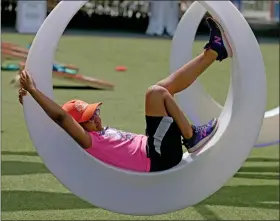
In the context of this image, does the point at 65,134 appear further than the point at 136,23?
No

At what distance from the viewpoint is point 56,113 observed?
3.92m

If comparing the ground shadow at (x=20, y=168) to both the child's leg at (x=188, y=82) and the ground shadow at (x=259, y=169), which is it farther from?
the child's leg at (x=188, y=82)

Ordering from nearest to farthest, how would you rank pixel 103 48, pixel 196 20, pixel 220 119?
pixel 220 119 < pixel 196 20 < pixel 103 48

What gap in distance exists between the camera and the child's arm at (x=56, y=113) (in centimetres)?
388

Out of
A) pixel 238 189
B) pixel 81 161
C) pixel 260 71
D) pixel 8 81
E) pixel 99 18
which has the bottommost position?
pixel 99 18

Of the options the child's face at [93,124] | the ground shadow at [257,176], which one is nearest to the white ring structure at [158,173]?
the child's face at [93,124]

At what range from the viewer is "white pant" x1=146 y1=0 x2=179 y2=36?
21.7m

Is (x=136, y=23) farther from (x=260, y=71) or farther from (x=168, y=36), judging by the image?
(x=260, y=71)

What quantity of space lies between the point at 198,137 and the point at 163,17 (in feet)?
59.1

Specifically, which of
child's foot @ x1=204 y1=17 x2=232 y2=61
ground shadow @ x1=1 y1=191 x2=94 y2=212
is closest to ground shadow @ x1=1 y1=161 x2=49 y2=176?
ground shadow @ x1=1 y1=191 x2=94 y2=212

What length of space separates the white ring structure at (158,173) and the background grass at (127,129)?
5.14 ft

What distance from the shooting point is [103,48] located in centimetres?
1783

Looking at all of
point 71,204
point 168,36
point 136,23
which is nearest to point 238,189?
point 71,204

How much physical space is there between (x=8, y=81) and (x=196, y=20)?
7.00 metres
